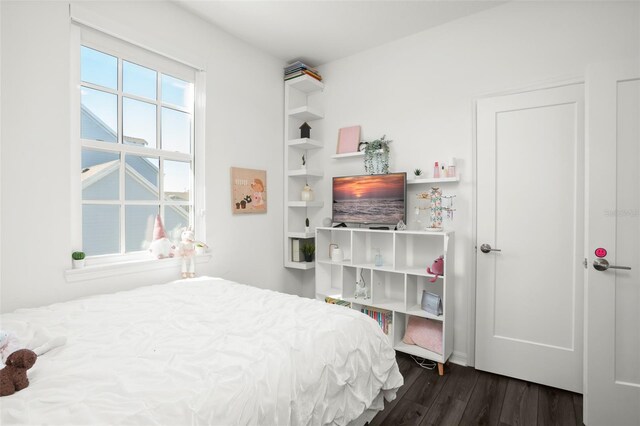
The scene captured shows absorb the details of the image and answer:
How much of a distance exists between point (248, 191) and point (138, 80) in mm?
1258

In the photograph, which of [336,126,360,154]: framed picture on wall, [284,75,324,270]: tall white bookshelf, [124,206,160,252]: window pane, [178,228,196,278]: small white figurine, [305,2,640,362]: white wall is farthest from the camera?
[284,75,324,270]: tall white bookshelf

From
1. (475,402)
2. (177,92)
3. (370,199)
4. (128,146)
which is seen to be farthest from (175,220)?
(475,402)

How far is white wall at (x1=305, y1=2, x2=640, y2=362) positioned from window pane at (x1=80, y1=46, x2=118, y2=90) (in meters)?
2.01

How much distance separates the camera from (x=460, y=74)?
107 inches

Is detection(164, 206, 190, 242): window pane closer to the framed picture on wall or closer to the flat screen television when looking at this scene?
the flat screen television

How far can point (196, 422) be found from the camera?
35.9 inches

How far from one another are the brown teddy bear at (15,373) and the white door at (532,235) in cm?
274

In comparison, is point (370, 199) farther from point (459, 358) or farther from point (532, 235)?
point (459, 358)

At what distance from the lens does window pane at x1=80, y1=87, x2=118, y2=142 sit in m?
2.11

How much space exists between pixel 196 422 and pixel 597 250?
2244mm

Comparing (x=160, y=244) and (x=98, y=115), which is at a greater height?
(x=98, y=115)

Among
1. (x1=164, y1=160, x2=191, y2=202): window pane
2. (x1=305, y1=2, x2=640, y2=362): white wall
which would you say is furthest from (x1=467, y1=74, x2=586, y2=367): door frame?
(x1=164, y1=160, x2=191, y2=202): window pane

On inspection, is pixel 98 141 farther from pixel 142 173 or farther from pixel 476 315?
pixel 476 315

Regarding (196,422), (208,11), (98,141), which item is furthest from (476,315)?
(208,11)
